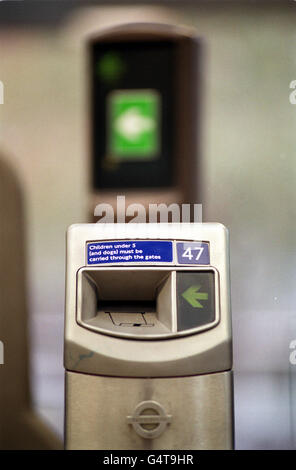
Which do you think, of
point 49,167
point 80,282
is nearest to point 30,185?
point 49,167

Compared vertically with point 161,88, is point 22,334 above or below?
below

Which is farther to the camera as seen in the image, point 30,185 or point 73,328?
point 30,185

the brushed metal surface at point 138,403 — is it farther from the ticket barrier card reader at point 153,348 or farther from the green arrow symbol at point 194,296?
the green arrow symbol at point 194,296

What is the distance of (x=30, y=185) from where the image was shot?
2.25m

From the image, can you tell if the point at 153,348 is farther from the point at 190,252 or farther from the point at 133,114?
the point at 133,114

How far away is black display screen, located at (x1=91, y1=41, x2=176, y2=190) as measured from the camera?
223cm

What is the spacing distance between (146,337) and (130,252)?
26 cm

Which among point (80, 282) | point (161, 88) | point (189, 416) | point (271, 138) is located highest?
point (161, 88)

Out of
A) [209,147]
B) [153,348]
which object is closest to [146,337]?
[153,348]

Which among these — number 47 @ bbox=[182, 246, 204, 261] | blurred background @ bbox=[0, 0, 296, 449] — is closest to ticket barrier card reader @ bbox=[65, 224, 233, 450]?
number 47 @ bbox=[182, 246, 204, 261]

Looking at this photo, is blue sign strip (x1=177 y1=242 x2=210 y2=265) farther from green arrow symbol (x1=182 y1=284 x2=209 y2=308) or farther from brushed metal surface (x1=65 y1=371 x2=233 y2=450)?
brushed metal surface (x1=65 y1=371 x2=233 y2=450)

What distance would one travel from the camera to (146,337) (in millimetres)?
1403
